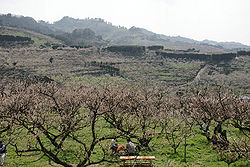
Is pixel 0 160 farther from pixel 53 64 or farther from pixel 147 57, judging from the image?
pixel 147 57

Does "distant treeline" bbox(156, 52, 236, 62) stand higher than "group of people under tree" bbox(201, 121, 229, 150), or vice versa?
"distant treeline" bbox(156, 52, 236, 62)

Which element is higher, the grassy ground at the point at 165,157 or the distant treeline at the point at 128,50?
the distant treeline at the point at 128,50

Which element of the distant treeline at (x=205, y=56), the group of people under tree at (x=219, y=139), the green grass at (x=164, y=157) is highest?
the distant treeline at (x=205, y=56)

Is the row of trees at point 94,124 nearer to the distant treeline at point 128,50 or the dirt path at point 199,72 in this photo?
the dirt path at point 199,72

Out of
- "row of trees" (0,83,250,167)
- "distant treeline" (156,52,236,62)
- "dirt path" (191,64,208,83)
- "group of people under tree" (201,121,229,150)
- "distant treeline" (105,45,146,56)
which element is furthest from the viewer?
"distant treeline" (105,45,146,56)

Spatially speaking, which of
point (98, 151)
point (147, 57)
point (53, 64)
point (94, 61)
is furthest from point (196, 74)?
Result: point (98, 151)

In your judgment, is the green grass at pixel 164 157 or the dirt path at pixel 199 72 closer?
the green grass at pixel 164 157

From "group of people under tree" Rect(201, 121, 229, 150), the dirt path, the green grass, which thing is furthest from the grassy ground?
the dirt path

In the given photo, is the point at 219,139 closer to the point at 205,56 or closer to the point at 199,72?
the point at 199,72

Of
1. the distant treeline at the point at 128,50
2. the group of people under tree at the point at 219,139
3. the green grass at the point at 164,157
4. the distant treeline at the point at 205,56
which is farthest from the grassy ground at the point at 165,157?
the distant treeline at the point at 128,50

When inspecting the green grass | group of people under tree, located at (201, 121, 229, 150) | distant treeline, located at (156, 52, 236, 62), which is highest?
distant treeline, located at (156, 52, 236, 62)

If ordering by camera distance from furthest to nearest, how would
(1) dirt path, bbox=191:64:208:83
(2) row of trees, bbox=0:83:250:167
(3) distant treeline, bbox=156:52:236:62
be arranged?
(3) distant treeline, bbox=156:52:236:62, (1) dirt path, bbox=191:64:208:83, (2) row of trees, bbox=0:83:250:167

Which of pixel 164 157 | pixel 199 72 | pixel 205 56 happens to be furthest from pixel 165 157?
pixel 205 56

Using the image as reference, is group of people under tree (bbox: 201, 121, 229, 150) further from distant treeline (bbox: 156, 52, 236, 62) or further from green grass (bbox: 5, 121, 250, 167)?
distant treeline (bbox: 156, 52, 236, 62)
